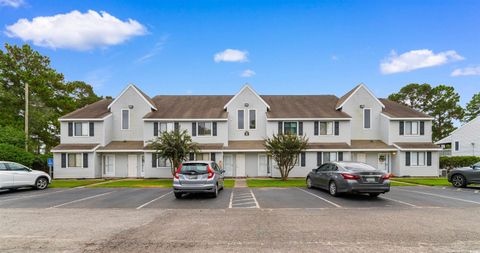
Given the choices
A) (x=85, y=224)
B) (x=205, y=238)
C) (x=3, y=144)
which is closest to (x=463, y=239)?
(x=205, y=238)

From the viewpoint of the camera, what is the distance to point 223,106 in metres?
27.8

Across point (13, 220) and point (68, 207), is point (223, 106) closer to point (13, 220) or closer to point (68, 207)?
point (68, 207)

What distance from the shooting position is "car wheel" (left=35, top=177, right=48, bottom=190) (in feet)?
53.5

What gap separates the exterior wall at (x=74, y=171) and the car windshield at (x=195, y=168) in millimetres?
16035

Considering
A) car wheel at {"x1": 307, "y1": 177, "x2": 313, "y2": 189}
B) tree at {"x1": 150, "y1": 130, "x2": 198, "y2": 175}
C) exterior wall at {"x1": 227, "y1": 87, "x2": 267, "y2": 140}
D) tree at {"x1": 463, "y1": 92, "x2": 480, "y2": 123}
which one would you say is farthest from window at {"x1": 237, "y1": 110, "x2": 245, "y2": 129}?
tree at {"x1": 463, "y1": 92, "x2": 480, "y2": 123}

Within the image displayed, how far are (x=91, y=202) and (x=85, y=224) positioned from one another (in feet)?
14.4

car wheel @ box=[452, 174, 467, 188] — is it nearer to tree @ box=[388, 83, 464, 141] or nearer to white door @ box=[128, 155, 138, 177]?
white door @ box=[128, 155, 138, 177]

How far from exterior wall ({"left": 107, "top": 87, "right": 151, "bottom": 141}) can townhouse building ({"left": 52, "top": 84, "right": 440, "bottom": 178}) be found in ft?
0.30

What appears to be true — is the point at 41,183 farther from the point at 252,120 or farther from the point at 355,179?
the point at 355,179

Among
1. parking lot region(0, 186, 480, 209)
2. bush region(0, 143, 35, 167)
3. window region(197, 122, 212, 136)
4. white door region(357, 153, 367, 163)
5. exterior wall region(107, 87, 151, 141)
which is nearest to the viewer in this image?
parking lot region(0, 186, 480, 209)

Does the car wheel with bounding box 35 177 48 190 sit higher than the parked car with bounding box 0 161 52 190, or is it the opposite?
the parked car with bounding box 0 161 52 190

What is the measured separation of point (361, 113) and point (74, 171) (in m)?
27.3

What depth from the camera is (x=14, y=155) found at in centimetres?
2220

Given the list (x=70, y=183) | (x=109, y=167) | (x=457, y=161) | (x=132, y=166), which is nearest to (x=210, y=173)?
(x=70, y=183)
